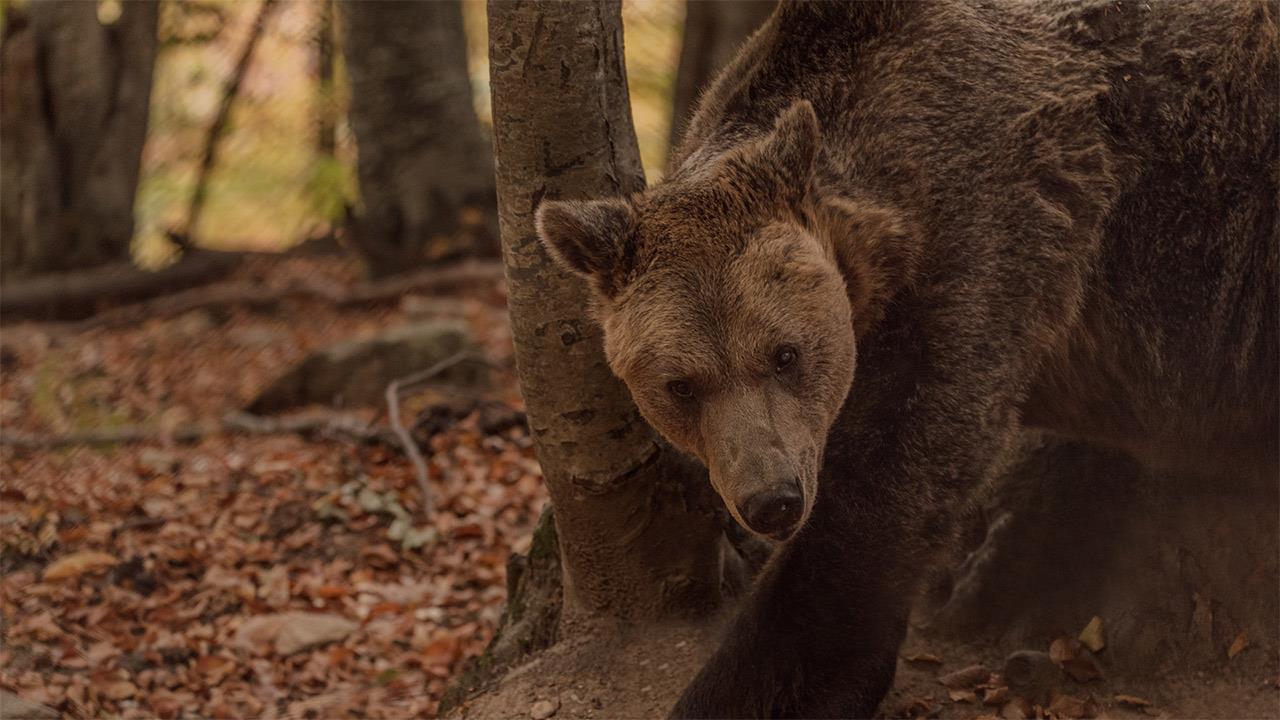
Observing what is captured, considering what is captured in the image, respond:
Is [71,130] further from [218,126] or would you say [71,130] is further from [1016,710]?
[1016,710]

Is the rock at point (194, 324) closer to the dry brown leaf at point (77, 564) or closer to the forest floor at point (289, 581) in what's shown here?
the forest floor at point (289, 581)

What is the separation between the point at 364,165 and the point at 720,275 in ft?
23.6

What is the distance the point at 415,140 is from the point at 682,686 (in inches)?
269

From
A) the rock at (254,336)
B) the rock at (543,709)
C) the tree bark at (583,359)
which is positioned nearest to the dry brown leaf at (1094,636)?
the tree bark at (583,359)

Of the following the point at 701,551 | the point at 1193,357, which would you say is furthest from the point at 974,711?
the point at 1193,357

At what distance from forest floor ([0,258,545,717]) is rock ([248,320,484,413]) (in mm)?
200

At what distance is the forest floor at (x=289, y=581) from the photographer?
16.1 ft

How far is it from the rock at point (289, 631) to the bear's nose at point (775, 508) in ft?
9.84

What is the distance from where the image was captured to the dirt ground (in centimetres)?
470

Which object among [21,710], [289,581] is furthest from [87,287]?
[21,710]

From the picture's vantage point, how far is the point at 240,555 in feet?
21.2

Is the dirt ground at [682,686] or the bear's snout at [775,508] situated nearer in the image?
the bear's snout at [775,508]

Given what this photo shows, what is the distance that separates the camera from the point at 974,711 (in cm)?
465

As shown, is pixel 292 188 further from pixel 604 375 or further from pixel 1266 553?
pixel 1266 553
